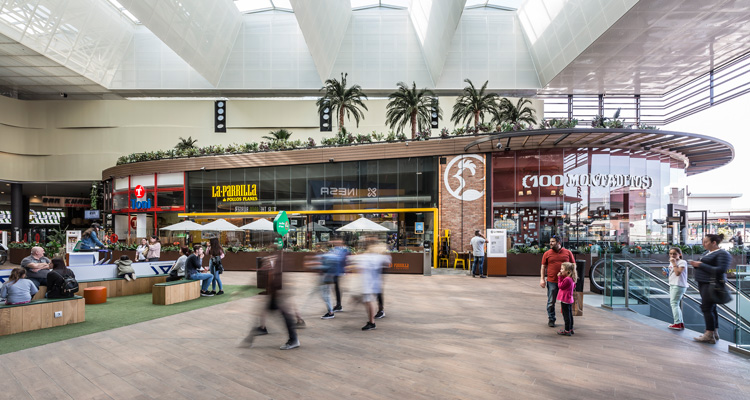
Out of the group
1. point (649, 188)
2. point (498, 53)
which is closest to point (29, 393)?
point (649, 188)

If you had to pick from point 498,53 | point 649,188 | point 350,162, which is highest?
point 498,53

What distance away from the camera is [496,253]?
16.6 m

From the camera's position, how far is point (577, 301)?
28.3 feet

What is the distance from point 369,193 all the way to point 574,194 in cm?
1012

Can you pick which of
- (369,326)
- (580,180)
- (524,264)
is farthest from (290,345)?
(580,180)

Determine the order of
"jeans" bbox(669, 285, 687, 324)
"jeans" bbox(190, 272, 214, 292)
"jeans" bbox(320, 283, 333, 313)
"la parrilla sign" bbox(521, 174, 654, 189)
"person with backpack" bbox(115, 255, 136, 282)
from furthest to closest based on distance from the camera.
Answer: "la parrilla sign" bbox(521, 174, 654, 189) < "person with backpack" bbox(115, 255, 136, 282) < "jeans" bbox(190, 272, 214, 292) < "jeans" bbox(320, 283, 333, 313) < "jeans" bbox(669, 285, 687, 324)

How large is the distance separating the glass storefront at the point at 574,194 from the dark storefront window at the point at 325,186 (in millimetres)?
3688

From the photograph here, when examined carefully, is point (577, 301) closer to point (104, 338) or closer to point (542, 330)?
point (542, 330)

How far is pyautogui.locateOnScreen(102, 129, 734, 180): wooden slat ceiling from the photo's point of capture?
57.3 feet

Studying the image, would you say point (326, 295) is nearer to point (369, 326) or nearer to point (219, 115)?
point (369, 326)

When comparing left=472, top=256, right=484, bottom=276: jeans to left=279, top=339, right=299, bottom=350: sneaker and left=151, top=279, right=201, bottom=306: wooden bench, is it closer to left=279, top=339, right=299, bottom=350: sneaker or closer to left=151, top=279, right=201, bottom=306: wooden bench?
left=151, top=279, right=201, bottom=306: wooden bench

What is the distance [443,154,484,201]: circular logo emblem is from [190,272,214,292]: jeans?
12208 mm

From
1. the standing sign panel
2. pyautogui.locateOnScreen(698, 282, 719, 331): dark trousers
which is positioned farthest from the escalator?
the standing sign panel

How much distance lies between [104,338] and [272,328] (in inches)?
110
